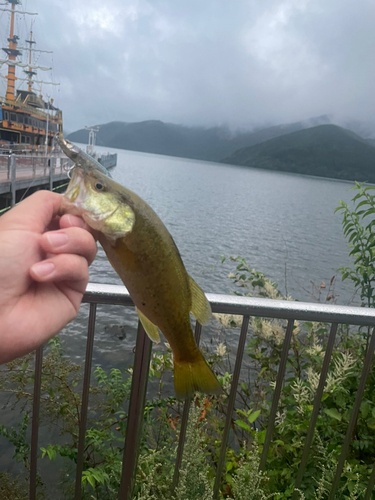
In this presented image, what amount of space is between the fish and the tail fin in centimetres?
11

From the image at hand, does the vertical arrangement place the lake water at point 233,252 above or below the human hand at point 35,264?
below

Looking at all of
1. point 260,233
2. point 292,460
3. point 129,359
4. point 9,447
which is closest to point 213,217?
point 260,233

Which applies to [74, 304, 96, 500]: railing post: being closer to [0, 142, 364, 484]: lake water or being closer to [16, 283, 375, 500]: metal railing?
[16, 283, 375, 500]: metal railing

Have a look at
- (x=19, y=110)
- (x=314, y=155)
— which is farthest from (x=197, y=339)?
(x=314, y=155)

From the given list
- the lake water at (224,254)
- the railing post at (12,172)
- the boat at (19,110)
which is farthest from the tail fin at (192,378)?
the boat at (19,110)

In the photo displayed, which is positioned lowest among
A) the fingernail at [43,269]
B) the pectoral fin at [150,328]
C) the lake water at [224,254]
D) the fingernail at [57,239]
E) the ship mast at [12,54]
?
the lake water at [224,254]

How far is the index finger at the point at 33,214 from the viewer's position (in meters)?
0.87

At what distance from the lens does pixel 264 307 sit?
171 cm

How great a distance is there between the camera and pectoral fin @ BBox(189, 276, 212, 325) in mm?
1133

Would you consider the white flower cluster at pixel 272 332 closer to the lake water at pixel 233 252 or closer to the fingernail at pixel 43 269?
the lake water at pixel 233 252

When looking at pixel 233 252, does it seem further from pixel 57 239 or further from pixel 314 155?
pixel 314 155

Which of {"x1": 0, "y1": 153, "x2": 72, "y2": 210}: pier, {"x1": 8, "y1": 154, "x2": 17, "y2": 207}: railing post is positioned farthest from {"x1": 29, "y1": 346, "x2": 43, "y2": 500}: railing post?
{"x1": 8, "y1": 154, "x2": 17, "y2": 207}: railing post

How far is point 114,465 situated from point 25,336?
211 centimetres

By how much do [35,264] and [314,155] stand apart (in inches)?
5674
